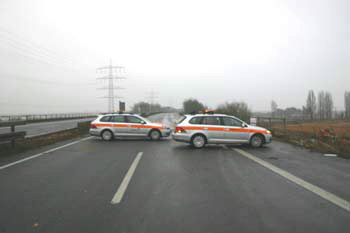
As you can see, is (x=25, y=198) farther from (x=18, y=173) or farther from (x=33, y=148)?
(x=33, y=148)

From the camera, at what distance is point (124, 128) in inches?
438

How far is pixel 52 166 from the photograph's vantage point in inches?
227

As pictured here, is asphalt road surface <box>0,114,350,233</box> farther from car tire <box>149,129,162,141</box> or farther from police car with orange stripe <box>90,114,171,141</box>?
car tire <box>149,129,162,141</box>

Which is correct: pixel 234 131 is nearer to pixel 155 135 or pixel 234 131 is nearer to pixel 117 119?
pixel 155 135

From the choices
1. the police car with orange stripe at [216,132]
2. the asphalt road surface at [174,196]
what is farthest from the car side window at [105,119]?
the asphalt road surface at [174,196]

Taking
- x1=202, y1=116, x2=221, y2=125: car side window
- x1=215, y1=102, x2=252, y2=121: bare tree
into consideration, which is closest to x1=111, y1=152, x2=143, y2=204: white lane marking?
x1=202, y1=116, x2=221, y2=125: car side window

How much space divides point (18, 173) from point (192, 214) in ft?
16.5

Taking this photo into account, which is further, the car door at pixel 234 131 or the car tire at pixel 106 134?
the car tire at pixel 106 134

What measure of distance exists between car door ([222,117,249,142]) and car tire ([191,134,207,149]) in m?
1.04

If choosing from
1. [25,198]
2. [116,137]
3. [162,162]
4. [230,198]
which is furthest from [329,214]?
[116,137]

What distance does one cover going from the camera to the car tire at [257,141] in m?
8.85

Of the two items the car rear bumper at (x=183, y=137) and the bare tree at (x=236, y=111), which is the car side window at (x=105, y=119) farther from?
the bare tree at (x=236, y=111)

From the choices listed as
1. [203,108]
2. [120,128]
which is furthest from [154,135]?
[203,108]

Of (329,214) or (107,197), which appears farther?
(107,197)
